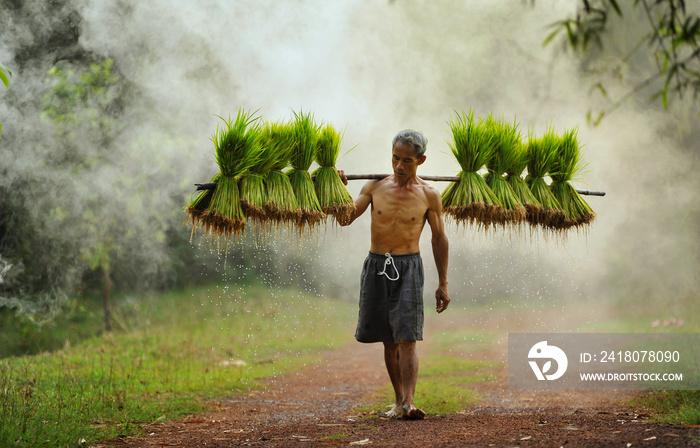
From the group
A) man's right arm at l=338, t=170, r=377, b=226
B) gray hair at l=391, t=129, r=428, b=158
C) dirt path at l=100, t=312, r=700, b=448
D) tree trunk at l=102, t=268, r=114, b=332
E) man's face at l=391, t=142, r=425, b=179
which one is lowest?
dirt path at l=100, t=312, r=700, b=448

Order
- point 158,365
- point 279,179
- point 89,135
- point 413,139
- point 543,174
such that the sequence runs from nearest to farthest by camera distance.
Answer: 1. point 413,139
2. point 279,179
3. point 543,174
4. point 158,365
5. point 89,135

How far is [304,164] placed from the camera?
211 inches

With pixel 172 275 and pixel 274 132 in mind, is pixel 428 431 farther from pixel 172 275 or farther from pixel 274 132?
pixel 172 275

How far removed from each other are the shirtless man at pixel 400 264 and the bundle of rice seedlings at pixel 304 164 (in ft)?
1.07

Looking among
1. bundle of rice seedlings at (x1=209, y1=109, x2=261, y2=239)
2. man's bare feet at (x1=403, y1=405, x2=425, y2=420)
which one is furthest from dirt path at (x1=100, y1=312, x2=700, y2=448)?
bundle of rice seedlings at (x1=209, y1=109, x2=261, y2=239)

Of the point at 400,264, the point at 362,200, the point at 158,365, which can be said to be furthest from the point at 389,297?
the point at 158,365

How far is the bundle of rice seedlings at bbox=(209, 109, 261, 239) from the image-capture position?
4.95 meters

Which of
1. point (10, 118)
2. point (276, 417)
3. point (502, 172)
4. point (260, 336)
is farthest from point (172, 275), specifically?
point (502, 172)

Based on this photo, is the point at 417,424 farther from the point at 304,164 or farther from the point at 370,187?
the point at 304,164

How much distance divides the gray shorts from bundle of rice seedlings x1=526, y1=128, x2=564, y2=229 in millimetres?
1554

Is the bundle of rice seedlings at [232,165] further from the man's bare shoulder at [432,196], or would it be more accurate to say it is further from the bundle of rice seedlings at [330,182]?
the man's bare shoulder at [432,196]

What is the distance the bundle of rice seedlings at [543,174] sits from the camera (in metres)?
6.00

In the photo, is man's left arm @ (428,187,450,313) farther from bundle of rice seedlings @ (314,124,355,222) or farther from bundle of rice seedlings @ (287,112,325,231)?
bundle of rice seedlings @ (287,112,325,231)

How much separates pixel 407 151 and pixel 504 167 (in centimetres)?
125
